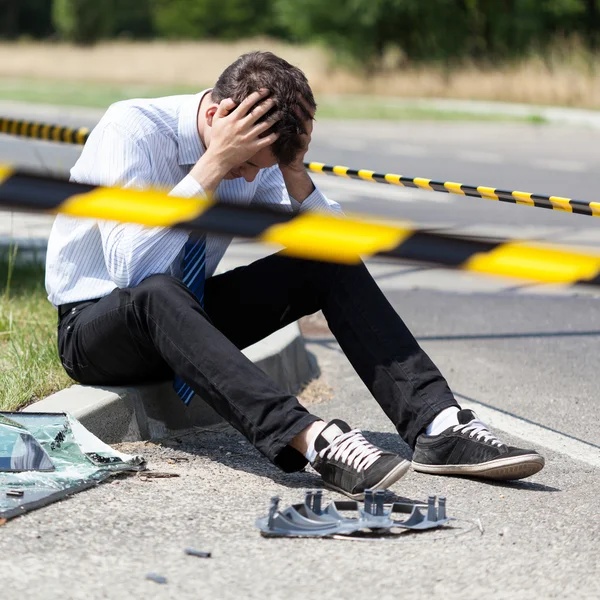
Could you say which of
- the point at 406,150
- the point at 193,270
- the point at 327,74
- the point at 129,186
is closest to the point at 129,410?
the point at 193,270

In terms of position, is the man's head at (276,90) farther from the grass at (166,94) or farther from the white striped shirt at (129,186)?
the grass at (166,94)

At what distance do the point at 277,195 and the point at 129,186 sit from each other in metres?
0.70

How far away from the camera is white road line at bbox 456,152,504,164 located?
15.9 meters

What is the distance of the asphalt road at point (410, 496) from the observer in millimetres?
2863

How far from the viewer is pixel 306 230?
245cm

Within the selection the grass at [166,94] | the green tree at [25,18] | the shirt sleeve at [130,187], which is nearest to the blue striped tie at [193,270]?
the shirt sleeve at [130,187]

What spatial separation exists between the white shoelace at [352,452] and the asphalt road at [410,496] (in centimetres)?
16

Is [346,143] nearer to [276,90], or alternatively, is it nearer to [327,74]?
[276,90]

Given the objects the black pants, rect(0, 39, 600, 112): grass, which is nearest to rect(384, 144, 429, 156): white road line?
rect(0, 39, 600, 112): grass

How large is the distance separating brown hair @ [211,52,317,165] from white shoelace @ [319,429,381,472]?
83 centimetres

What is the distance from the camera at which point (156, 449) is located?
399cm

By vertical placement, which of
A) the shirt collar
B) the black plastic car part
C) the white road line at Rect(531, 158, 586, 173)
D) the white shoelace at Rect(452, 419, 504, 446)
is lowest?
the white road line at Rect(531, 158, 586, 173)

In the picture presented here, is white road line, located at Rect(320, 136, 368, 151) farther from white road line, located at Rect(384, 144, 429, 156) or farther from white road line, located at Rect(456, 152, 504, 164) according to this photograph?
white road line, located at Rect(456, 152, 504, 164)

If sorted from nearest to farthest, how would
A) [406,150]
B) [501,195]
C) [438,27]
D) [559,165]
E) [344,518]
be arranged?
1. [344,518]
2. [501,195]
3. [559,165]
4. [406,150]
5. [438,27]
